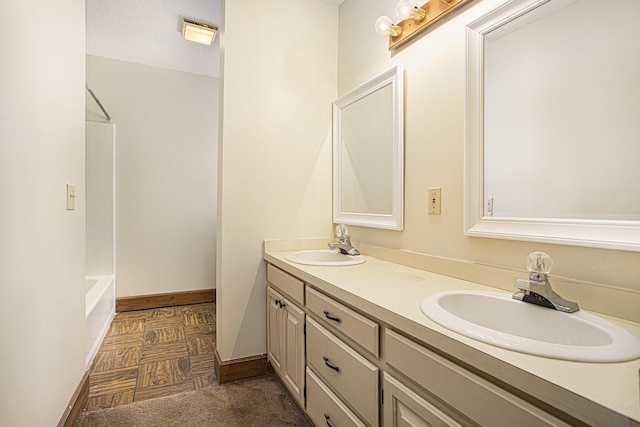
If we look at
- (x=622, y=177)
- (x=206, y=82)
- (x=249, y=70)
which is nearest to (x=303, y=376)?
(x=622, y=177)

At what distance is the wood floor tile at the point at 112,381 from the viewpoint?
71.4 inches

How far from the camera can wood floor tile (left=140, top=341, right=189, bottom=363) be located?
221cm

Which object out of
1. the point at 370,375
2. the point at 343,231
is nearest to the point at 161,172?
the point at 343,231

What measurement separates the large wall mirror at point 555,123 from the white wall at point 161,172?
2889mm

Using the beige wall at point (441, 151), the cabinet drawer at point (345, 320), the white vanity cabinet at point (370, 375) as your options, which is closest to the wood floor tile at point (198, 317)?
the white vanity cabinet at point (370, 375)

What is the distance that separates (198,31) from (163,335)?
2.50 meters

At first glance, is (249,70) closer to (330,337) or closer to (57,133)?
(57,133)

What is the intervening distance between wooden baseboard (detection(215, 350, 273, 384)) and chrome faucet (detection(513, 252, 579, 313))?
1.57 meters

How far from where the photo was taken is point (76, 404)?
1.53 meters

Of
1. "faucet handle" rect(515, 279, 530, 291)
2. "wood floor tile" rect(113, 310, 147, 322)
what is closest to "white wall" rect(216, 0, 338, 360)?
"faucet handle" rect(515, 279, 530, 291)

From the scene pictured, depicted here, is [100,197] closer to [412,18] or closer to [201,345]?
[201,345]

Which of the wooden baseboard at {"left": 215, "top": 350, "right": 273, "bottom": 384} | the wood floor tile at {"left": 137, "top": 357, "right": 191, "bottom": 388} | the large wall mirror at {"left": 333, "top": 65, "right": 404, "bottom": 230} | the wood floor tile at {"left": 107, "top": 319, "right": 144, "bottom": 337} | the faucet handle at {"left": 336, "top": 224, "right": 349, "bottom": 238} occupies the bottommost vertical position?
the wood floor tile at {"left": 137, "top": 357, "right": 191, "bottom": 388}

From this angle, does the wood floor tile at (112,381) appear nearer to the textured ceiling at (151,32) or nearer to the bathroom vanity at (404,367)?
the bathroom vanity at (404,367)

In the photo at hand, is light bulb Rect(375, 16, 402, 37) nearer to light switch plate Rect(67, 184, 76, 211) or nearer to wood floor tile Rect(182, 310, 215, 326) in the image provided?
light switch plate Rect(67, 184, 76, 211)
